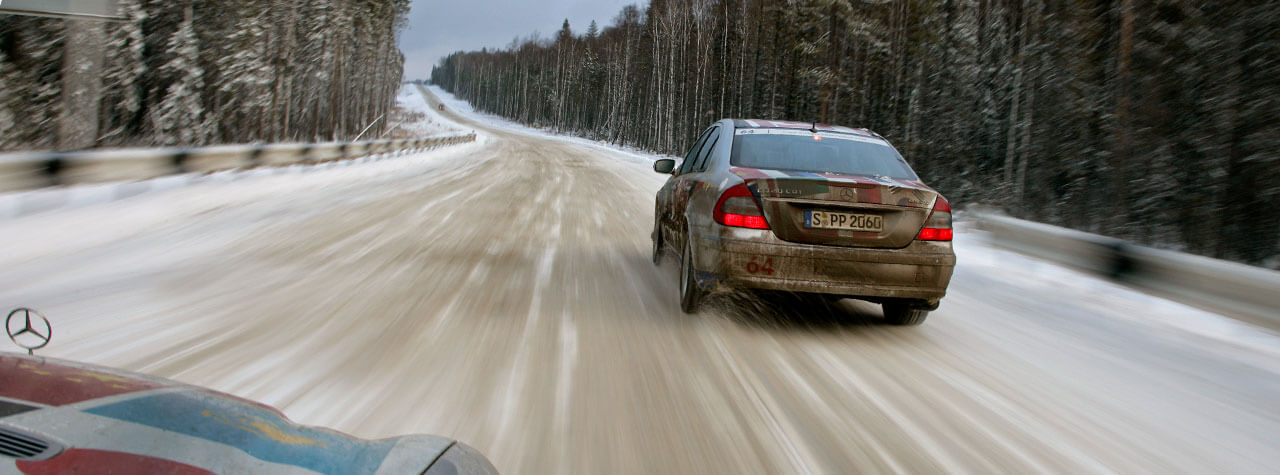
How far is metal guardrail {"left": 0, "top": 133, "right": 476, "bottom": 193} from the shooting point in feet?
28.1

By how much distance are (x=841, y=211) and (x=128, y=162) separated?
32.5 feet

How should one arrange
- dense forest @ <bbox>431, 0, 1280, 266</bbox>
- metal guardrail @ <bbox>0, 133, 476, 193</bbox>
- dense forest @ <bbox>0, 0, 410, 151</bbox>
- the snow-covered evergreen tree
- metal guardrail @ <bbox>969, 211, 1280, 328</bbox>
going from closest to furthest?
metal guardrail @ <bbox>969, 211, 1280, 328</bbox>
metal guardrail @ <bbox>0, 133, 476, 193</bbox>
dense forest @ <bbox>431, 0, 1280, 266</bbox>
dense forest @ <bbox>0, 0, 410, 151</bbox>
the snow-covered evergreen tree

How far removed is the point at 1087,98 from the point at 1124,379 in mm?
16654

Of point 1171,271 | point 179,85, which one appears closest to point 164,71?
point 179,85

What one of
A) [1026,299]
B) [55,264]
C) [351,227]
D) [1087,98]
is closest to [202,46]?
[351,227]

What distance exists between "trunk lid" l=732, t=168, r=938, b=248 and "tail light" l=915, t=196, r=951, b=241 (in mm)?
41

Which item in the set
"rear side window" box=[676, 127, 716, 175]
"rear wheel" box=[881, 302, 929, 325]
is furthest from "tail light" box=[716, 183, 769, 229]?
"rear side window" box=[676, 127, 716, 175]

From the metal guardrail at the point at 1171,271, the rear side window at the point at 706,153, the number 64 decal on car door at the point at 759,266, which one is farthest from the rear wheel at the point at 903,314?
the metal guardrail at the point at 1171,271

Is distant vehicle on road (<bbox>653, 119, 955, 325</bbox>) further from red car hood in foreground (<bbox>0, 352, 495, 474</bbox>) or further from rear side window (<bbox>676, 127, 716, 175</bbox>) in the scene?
red car hood in foreground (<bbox>0, 352, 495, 474</bbox>)

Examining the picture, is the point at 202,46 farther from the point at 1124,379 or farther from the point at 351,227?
the point at 1124,379

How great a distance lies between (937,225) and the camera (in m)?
5.06

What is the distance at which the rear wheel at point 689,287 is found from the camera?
552 centimetres

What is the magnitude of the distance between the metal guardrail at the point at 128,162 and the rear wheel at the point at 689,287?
7144mm

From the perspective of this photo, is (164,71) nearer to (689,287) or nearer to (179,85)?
(179,85)
